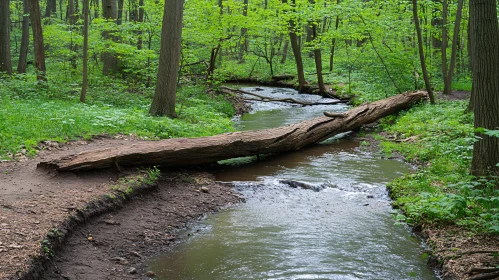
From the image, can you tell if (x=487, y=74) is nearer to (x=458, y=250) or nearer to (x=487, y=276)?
(x=458, y=250)

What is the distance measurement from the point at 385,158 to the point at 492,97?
15.1 ft

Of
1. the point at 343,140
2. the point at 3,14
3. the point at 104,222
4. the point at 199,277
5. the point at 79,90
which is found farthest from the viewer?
the point at 3,14

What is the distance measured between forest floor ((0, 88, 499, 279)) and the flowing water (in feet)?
1.12

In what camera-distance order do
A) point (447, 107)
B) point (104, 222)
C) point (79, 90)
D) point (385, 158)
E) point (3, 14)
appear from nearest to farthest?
point (104, 222) → point (385, 158) → point (447, 107) → point (79, 90) → point (3, 14)

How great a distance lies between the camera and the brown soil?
15.1 ft

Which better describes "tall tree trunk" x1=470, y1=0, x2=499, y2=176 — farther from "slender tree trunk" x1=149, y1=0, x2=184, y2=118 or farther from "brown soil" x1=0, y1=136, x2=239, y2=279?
"slender tree trunk" x1=149, y1=0, x2=184, y2=118

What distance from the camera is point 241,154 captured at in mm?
9805

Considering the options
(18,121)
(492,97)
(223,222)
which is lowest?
(223,222)

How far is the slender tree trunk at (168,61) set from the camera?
Result: 1229cm

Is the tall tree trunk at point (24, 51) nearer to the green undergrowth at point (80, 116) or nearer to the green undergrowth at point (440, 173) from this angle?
the green undergrowth at point (80, 116)

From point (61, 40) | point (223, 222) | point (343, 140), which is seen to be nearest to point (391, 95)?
point (343, 140)

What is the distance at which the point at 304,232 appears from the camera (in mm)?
6547

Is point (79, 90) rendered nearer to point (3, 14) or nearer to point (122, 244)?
point (3, 14)

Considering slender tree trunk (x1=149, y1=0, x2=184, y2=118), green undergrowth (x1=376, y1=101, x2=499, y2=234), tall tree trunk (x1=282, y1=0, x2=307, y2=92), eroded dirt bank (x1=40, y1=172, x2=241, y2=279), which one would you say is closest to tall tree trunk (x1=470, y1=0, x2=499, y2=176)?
Answer: green undergrowth (x1=376, y1=101, x2=499, y2=234)
